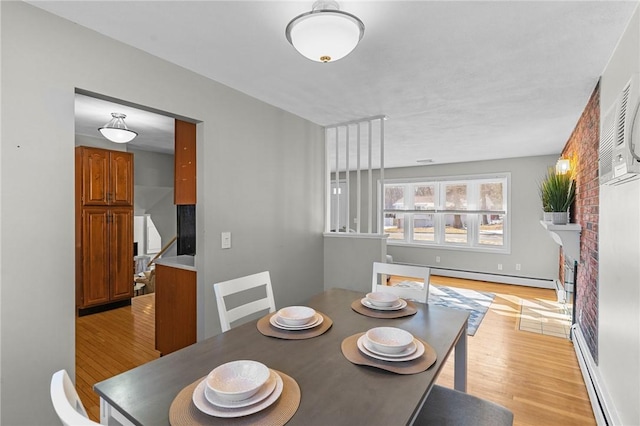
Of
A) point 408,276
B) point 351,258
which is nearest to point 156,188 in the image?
point 351,258

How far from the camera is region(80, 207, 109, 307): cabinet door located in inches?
152

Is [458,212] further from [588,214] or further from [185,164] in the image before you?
[185,164]

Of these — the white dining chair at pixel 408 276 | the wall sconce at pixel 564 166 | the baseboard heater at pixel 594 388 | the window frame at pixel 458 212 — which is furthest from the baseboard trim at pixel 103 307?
the wall sconce at pixel 564 166

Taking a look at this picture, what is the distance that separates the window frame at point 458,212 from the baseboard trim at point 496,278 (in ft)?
1.46

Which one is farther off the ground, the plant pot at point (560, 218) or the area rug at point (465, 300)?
the plant pot at point (560, 218)

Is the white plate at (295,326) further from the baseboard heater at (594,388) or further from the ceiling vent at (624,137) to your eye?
the baseboard heater at (594,388)

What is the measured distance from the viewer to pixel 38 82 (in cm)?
151

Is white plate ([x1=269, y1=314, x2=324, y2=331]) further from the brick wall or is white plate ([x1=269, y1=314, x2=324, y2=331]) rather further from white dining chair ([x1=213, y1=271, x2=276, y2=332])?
the brick wall

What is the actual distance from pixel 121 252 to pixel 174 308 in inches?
87.2

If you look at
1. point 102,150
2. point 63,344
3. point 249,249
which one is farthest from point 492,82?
point 102,150

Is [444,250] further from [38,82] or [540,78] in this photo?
[38,82]

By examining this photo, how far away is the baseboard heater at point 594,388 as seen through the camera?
1.82 metres

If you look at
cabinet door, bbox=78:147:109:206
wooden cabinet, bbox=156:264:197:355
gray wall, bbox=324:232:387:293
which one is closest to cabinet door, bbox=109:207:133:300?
cabinet door, bbox=78:147:109:206

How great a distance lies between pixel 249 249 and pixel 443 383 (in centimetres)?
185
